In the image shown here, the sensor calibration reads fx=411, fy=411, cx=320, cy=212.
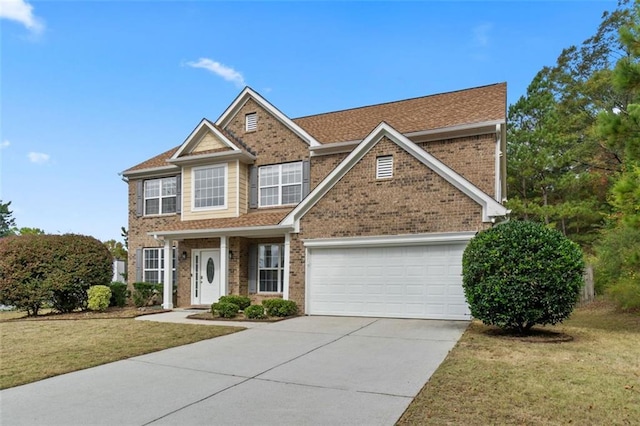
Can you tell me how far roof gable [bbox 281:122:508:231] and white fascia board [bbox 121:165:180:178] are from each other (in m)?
6.82

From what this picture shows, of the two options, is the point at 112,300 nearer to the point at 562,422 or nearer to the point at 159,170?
the point at 159,170

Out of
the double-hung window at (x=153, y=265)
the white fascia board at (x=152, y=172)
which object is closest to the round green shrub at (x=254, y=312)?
the double-hung window at (x=153, y=265)

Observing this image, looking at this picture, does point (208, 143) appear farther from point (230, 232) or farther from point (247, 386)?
point (247, 386)

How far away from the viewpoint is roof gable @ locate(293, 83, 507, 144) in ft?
44.7

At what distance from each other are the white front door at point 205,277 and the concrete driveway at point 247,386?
7129mm

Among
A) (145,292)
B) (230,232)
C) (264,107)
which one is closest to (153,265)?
(145,292)

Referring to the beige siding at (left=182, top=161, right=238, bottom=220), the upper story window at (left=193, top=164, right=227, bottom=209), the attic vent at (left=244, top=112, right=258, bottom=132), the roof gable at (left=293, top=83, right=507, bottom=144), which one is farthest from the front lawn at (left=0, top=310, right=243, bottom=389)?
the roof gable at (left=293, top=83, right=507, bottom=144)

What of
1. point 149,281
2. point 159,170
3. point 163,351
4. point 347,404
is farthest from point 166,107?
point 347,404

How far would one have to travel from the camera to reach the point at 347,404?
460cm

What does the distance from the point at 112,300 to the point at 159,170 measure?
558 cm

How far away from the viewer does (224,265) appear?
14445 millimetres

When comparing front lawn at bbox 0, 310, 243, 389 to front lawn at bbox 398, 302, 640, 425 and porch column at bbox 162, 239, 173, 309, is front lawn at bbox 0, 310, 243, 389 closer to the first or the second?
porch column at bbox 162, 239, 173, 309

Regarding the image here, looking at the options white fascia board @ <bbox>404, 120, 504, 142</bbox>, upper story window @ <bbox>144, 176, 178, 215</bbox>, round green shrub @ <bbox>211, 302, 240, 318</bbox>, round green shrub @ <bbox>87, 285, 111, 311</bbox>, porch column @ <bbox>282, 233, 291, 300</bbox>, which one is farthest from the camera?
upper story window @ <bbox>144, 176, 178, 215</bbox>

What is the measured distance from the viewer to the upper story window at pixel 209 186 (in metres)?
16.0
